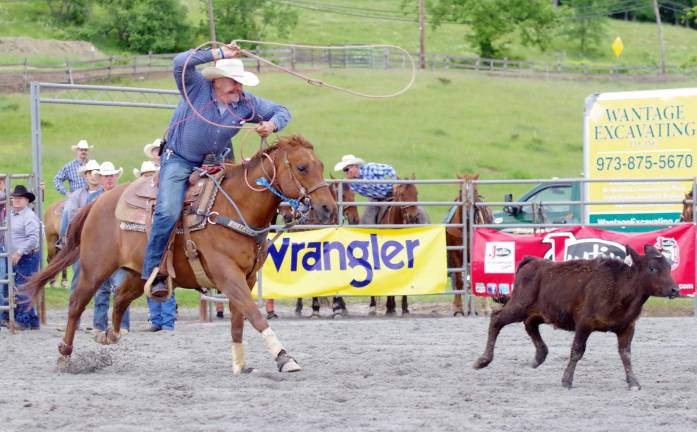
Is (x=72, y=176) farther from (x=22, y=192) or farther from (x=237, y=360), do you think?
(x=237, y=360)

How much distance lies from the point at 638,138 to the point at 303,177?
11.5 m

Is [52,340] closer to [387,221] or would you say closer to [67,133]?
[387,221]

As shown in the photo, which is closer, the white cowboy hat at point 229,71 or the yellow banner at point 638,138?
the white cowboy hat at point 229,71

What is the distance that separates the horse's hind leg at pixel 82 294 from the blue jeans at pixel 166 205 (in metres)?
0.62

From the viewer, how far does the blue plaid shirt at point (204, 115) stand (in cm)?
830

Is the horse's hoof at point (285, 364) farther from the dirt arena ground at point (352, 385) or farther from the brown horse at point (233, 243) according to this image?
the dirt arena ground at point (352, 385)

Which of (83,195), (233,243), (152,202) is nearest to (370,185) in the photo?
(83,195)

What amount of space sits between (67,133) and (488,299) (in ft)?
70.7

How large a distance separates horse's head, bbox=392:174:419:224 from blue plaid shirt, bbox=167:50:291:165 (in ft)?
17.5

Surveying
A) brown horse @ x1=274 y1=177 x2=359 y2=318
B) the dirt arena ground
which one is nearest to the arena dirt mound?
brown horse @ x1=274 y1=177 x2=359 y2=318

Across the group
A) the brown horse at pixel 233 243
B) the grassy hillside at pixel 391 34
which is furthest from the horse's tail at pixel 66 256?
the grassy hillside at pixel 391 34

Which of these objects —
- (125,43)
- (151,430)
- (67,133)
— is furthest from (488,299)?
(125,43)

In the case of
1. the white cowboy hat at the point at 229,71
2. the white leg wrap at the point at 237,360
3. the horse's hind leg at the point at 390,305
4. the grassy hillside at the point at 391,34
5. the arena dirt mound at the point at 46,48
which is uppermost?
the grassy hillside at the point at 391,34

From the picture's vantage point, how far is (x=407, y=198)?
13.7 metres
